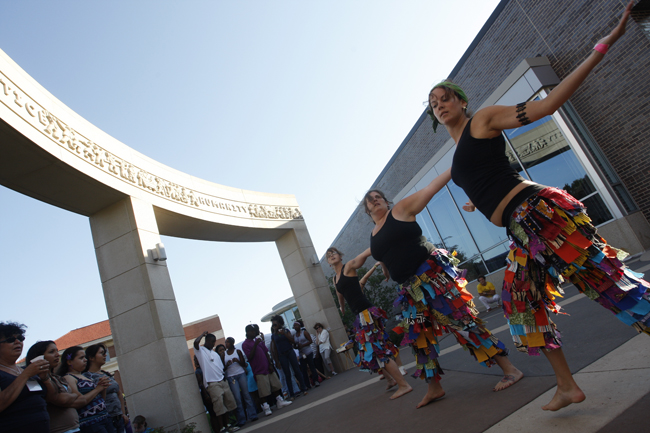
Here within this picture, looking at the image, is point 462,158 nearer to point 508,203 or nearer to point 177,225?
point 508,203

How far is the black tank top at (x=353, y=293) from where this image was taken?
185 inches

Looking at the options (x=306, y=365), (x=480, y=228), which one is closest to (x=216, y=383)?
(x=306, y=365)

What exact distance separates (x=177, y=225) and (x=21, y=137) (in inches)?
151

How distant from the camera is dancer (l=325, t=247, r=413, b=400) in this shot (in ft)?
13.5

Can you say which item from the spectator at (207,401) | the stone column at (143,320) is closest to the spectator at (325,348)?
the spectator at (207,401)

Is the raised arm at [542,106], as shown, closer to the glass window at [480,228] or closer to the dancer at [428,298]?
the dancer at [428,298]

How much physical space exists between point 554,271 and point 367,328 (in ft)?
9.02

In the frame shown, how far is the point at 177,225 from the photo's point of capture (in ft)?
28.5

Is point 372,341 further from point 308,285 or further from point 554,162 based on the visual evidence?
point 554,162

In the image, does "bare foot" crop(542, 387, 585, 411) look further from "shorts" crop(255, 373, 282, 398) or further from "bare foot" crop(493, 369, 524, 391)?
"shorts" crop(255, 373, 282, 398)

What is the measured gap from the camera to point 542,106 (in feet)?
5.62

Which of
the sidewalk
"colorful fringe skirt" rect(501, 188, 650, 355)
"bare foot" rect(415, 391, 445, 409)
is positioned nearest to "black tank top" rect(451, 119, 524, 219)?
"colorful fringe skirt" rect(501, 188, 650, 355)

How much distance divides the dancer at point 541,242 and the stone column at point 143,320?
5.71m

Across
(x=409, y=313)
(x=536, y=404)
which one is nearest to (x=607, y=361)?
(x=536, y=404)
